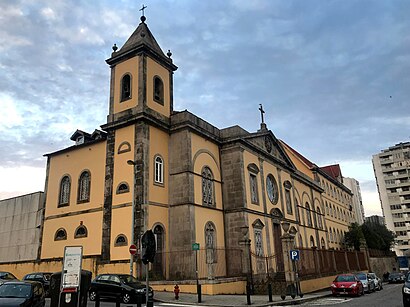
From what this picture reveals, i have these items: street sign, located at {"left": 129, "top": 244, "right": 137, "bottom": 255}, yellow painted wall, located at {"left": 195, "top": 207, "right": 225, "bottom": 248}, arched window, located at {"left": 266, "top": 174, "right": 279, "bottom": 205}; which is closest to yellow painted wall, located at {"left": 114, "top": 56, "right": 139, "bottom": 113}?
yellow painted wall, located at {"left": 195, "top": 207, "right": 225, "bottom": 248}

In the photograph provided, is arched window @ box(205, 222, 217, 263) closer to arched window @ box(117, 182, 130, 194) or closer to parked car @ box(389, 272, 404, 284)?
arched window @ box(117, 182, 130, 194)

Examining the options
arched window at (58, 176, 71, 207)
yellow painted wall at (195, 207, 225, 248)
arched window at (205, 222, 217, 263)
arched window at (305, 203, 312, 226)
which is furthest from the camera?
arched window at (305, 203, 312, 226)

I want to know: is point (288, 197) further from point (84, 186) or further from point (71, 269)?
point (71, 269)

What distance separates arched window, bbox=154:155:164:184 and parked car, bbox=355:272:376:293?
44.8 ft

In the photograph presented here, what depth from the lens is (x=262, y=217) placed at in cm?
2994

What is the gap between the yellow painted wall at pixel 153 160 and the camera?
23391 millimetres

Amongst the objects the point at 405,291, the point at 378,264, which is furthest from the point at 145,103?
the point at 378,264

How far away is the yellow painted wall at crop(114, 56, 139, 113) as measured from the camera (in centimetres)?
2555

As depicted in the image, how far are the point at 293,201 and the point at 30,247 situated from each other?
79.5ft

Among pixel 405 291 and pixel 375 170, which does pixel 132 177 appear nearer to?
pixel 405 291

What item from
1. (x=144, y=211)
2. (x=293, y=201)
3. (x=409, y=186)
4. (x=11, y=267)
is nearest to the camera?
(x=144, y=211)

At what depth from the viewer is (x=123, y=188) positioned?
2352cm

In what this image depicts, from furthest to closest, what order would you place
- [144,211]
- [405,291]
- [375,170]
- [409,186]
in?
[375,170], [409,186], [144,211], [405,291]

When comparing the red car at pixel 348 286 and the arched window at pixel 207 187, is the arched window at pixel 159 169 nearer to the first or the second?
the arched window at pixel 207 187
